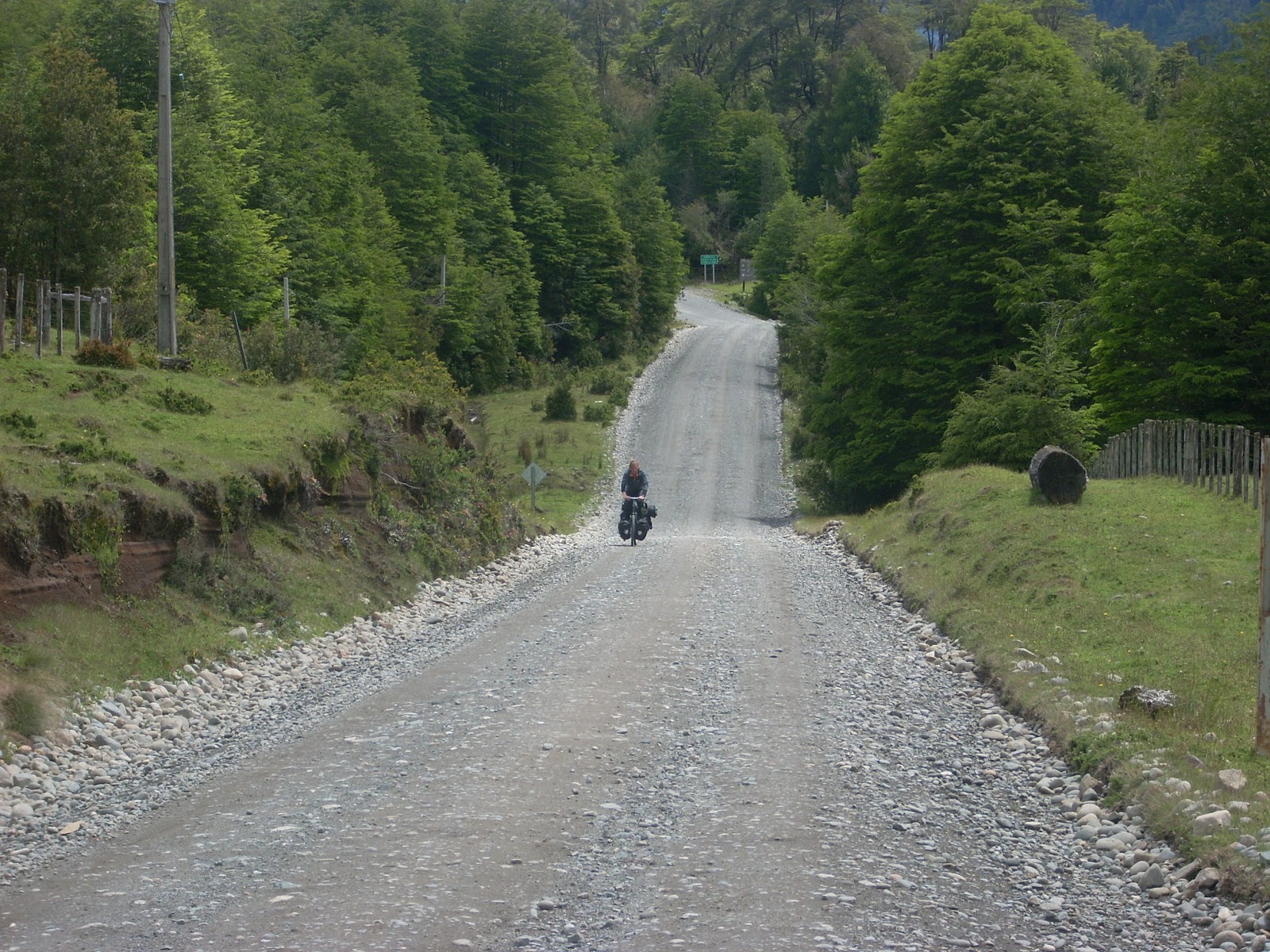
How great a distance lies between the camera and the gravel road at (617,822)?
6945mm

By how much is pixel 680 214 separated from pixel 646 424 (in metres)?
60.6

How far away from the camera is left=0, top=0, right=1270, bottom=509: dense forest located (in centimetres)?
3180

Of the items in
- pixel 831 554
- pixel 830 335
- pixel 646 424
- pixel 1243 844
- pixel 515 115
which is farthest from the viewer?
pixel 515 115

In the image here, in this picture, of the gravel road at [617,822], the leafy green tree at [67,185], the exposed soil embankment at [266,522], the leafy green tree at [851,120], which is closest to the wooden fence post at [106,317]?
the exposed soil embankment at [266,522]

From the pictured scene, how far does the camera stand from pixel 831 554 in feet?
97.5

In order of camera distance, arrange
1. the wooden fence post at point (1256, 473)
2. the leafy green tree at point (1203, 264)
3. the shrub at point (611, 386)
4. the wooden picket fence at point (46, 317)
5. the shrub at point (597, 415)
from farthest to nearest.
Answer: the shrub at point (611, 386)
the shrub at point (597, 415)
the leafy green tree at point (1203, 264)
the wooden picket fence at point (46, 317)
the wooden fence post at point (1256, 473)

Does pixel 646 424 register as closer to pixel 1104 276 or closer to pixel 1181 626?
pixel 1104 276

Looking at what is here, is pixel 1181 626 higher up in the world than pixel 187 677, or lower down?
higher up

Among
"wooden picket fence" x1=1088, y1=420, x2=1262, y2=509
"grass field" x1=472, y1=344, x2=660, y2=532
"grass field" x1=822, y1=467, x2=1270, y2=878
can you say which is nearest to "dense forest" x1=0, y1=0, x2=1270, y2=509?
"wooden picket fence" x1=1088, y1=420, x2=1262, y2=509

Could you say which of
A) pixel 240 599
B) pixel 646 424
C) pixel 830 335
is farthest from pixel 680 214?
pixel 240 599

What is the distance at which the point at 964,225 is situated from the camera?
3903cm

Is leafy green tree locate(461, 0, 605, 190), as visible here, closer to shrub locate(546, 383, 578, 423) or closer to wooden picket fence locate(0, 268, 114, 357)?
shrub locate(546, 383, 578, 423)

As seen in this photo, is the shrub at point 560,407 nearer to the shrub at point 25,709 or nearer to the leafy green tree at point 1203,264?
the leafy green tree at point 1203,264

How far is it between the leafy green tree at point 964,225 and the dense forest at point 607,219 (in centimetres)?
11
